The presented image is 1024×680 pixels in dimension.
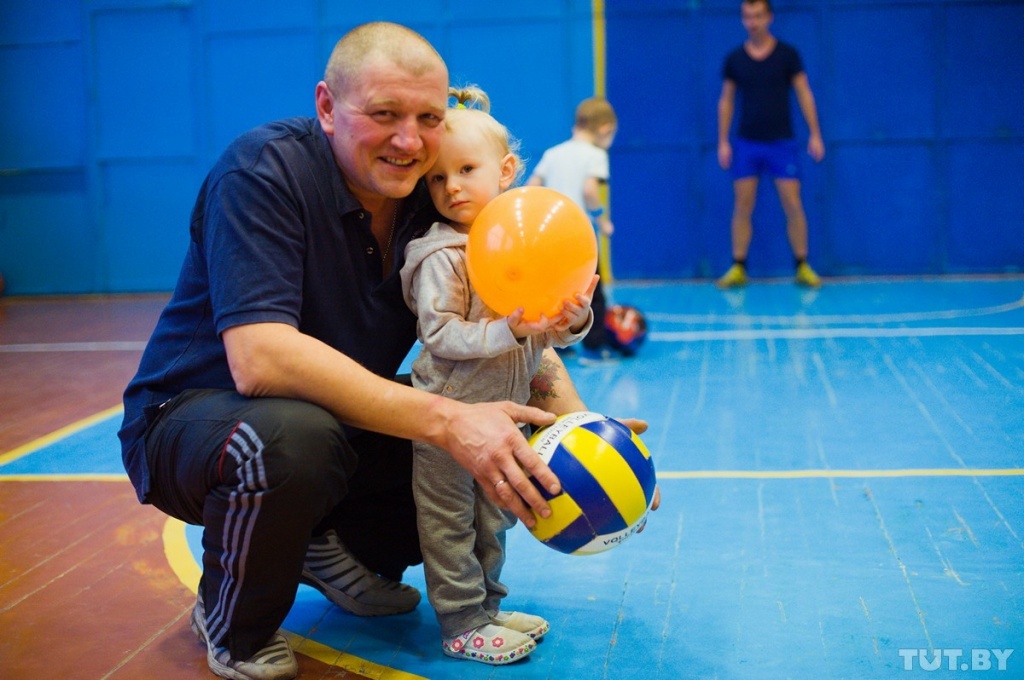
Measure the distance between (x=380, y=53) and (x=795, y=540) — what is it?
6.43ft

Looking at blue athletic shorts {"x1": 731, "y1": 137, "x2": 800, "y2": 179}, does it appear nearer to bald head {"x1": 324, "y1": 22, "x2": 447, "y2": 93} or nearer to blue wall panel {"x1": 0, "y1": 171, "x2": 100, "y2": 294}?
blue wall panel {"x1": 0, "y1": 171, "x2": 100, "y2": 294}

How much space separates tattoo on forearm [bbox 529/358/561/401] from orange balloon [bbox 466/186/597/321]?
355 millimetres

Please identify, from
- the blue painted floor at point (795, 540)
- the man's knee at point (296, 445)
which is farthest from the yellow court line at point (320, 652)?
the man's knee at point (296, 445)

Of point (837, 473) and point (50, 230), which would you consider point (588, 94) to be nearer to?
point (50, 230)

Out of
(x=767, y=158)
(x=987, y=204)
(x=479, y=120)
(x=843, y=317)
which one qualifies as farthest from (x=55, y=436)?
(x=987, y=204)

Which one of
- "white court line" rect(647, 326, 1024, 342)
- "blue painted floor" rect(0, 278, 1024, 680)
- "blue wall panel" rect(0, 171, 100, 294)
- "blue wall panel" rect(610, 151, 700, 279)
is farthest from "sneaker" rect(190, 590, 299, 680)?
"blue wall panel" rect(0, 171, 100, 294)

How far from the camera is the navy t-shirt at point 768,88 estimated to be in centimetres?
934

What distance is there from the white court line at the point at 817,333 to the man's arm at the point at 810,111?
9.14 feet

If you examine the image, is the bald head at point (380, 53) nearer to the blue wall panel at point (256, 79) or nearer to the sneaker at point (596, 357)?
the sneaker at point (596, 357)

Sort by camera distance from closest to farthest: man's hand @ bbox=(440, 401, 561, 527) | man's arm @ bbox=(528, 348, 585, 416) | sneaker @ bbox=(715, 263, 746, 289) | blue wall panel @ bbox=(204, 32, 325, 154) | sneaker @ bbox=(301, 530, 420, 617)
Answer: man's hand @ bbox=(440, 401, 561, 527), man's arm @ bbox=(528, 348, 585, 416), sneaker @ bbox=(301, 530, 420, 617), sneaker @ bbox=(715, 263, 746, 289), blue wall panel @ bbox=(204, 32, 325, 154)

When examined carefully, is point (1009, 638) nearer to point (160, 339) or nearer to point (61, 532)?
point (160, 339)

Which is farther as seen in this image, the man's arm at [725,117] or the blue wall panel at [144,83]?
the blue wall panel at [144,83]

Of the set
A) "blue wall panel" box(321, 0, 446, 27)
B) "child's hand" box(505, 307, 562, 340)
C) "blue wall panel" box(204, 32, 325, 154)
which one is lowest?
"child's hand" box(505, 307, 562, 340)

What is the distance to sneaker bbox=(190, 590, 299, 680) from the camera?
256 cm
